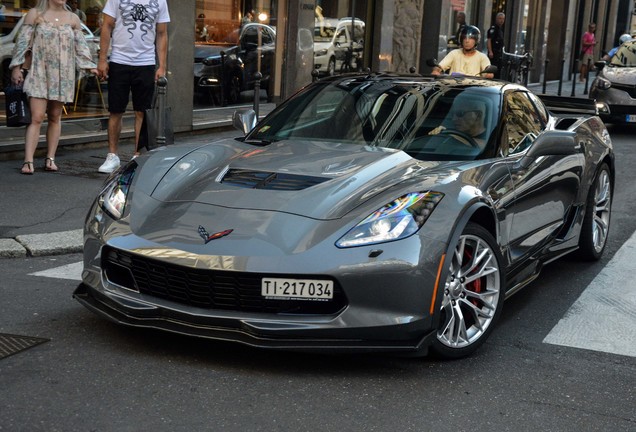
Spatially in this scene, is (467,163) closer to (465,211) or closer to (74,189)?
(465,211)

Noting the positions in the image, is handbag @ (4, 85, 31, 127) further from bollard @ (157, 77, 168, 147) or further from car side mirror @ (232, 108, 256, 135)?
car side mirror @ (232, 108, 256, 135)

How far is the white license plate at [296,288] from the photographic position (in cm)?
419

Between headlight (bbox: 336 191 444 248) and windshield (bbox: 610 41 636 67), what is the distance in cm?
1436

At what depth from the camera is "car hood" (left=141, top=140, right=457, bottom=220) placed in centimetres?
455

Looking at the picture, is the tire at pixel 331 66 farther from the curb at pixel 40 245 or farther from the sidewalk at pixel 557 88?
the curb at pixel 40 245

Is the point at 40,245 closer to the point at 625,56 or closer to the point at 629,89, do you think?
the point at 629,89

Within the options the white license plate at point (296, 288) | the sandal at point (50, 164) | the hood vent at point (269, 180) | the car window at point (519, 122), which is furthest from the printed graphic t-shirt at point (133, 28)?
the white license plate at point (296, 288)

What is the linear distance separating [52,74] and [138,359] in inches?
219

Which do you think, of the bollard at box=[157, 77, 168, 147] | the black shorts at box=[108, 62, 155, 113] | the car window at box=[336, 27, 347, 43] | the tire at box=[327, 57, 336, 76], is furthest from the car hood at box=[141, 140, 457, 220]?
the car window at box=[336, 27, 347, 43]

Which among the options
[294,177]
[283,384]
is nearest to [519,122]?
[294,177]

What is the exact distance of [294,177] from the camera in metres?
4.80

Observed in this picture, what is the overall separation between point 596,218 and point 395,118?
6.96ft

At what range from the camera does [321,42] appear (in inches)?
715

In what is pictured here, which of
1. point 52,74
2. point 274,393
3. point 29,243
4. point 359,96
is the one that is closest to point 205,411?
point 274,393
